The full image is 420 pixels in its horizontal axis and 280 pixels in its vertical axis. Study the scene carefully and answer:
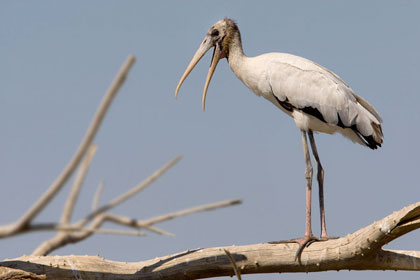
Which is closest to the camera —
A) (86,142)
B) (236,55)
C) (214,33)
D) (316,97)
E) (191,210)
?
(86,142)

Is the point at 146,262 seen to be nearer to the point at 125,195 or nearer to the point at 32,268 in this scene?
the point at 32,268

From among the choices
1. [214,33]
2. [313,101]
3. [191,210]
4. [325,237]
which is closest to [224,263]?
[325,237]

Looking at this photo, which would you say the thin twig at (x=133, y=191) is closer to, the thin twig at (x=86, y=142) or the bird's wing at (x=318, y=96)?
the thin twig at (x=86, y=142)

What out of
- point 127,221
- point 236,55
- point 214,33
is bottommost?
point 127,221

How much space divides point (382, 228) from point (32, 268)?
10.6 feet

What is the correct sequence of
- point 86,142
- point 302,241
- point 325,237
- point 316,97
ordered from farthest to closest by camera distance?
point 316,97, point 325,237, point 302,241, point 86,142

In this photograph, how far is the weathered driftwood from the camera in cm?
662

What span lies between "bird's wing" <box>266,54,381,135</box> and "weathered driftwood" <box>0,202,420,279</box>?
2.14m

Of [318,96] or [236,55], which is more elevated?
[236,55]

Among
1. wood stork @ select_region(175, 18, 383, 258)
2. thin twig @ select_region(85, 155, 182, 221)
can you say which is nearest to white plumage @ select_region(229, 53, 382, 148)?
wood stork @ select_region(175, 18, 383, 258)

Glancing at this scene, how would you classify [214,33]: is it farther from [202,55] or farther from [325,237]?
[325,237]

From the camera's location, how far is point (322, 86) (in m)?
8.82

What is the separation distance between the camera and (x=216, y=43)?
9906 millimetres

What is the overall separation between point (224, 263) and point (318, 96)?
287 cm
